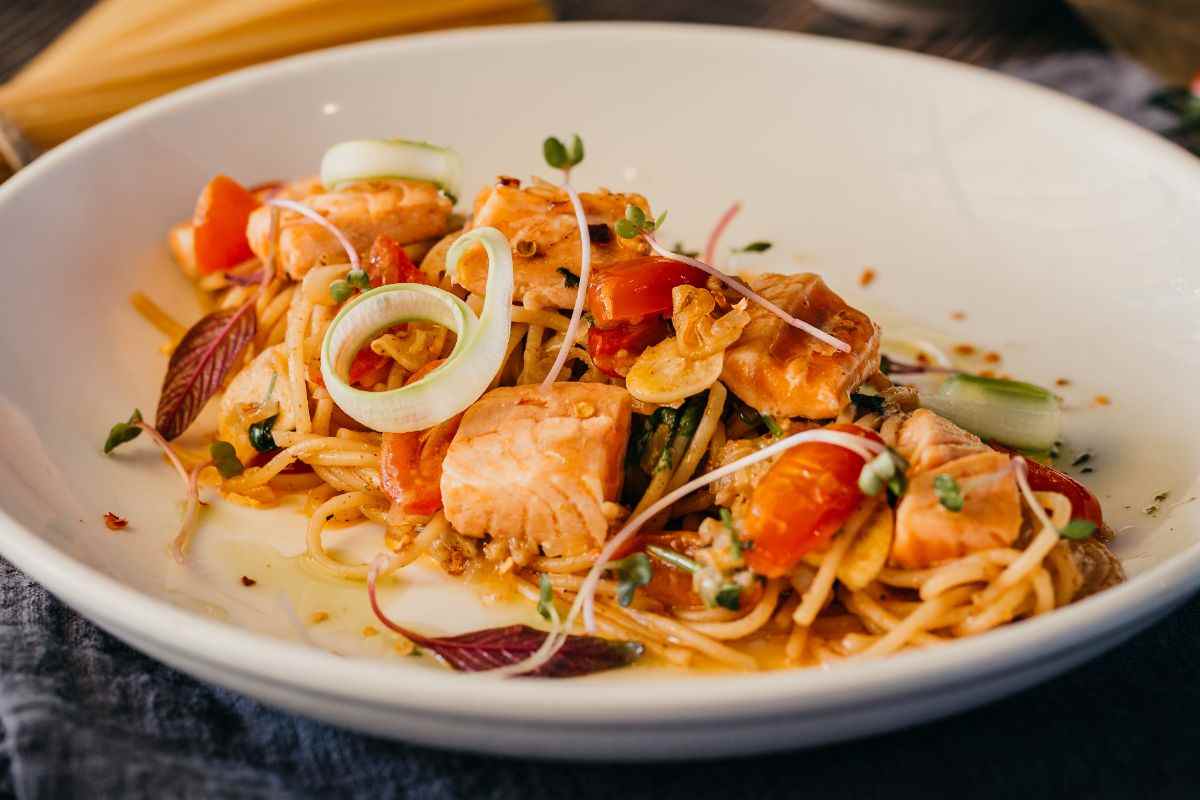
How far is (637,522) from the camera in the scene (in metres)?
4.05

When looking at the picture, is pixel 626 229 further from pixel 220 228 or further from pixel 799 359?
pixel 220 228

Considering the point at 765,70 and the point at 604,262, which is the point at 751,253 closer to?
the point at 765,70

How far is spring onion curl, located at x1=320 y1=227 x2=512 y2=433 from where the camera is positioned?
421 centimetres

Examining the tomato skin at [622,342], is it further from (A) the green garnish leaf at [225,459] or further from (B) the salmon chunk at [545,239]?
(A) the green garnish leaf at [225,459]

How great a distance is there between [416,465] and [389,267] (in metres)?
0.90

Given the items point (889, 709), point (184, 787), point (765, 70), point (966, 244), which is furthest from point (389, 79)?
point (889, 709)

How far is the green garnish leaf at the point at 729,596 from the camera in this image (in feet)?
12.7

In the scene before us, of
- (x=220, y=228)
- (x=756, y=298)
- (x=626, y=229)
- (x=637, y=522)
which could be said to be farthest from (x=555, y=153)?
(x=220, y=228)

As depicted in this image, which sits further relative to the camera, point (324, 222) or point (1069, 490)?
point (324, 222)

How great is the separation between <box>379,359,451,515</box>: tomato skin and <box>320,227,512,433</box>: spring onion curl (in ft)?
0.47

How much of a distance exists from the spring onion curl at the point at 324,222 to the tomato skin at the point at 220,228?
1.41ft

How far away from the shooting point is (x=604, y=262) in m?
4.62

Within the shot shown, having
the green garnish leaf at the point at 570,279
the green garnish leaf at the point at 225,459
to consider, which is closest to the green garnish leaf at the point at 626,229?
the green garnish leaf at the point at 570,279

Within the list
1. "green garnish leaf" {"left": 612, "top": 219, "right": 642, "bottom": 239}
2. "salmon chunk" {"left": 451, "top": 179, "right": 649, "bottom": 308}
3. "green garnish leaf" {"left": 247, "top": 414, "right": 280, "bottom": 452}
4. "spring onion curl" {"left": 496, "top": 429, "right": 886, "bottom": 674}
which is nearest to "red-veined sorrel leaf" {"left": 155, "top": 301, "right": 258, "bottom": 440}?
"green garnish leaf" {"left": 247, "top": 414, "right": 280, "bottom": 452}
